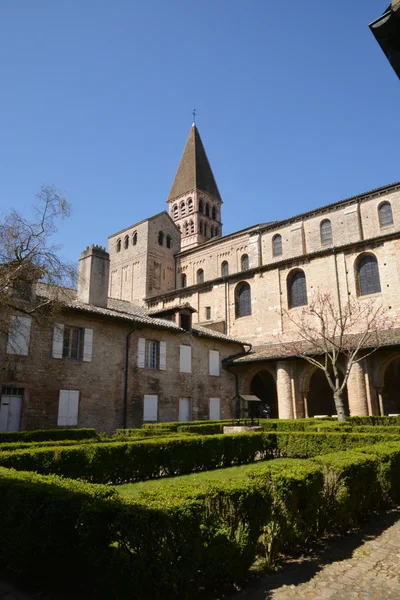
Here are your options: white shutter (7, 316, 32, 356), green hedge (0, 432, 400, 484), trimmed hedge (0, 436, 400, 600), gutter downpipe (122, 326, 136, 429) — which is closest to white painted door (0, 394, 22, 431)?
white shutter (7, 316, 32, 356)

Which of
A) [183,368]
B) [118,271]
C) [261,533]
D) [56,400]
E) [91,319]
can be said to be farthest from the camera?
[118,271]

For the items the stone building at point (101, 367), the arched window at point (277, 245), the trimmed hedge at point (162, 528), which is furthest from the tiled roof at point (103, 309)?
the arched window at point (277, 245)

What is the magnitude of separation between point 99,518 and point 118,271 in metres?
41.4

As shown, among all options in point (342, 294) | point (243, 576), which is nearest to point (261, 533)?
point (243, 576)

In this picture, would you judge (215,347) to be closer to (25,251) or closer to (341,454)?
(25,251)

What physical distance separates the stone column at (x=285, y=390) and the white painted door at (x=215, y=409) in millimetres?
3470

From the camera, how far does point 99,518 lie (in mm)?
3482

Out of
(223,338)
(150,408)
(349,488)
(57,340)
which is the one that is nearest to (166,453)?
(349,488)

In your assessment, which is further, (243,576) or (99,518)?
(243,576)

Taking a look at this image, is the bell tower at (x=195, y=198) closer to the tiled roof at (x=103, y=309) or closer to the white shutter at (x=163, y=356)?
the tiled roof at (x=103, y=309)

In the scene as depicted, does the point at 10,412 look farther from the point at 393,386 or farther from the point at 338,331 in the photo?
the point at 393,386

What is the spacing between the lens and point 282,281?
27.5 metres

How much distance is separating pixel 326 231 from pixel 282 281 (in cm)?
825

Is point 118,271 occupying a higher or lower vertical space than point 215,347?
higher
